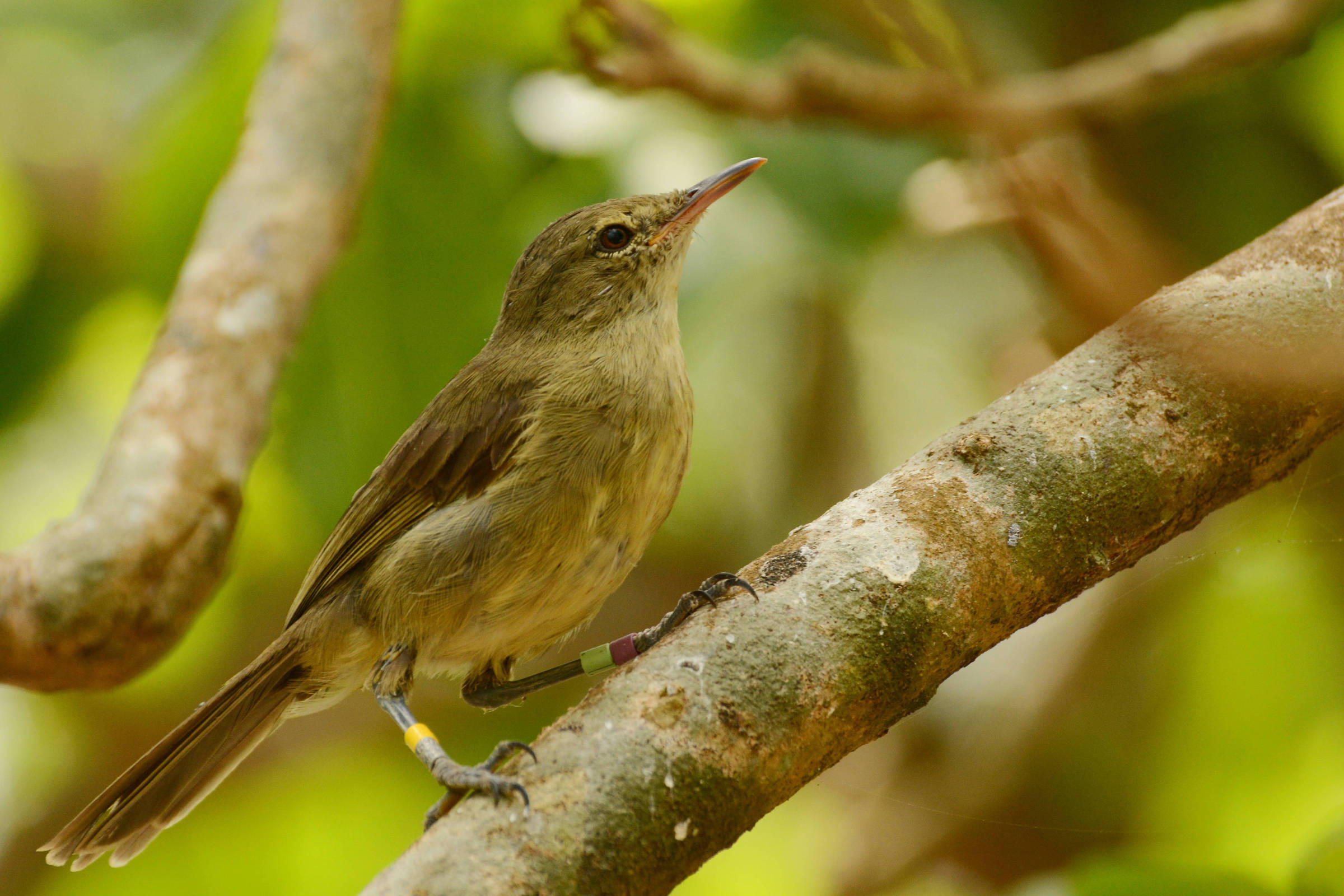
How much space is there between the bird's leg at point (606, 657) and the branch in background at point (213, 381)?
2.60 feet

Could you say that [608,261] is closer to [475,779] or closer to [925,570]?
[925,570]

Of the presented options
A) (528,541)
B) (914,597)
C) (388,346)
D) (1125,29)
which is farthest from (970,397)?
(914,597)

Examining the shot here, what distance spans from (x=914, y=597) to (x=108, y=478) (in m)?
1.68

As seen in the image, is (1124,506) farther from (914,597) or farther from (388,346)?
(388,346)

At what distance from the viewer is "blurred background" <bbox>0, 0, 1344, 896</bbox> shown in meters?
3.70

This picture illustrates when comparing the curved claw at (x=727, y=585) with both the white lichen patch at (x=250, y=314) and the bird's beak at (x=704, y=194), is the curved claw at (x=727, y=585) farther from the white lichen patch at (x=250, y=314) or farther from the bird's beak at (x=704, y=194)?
the white lichen patch at (x=250, y=314)

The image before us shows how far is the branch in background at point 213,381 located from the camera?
2.27 meters

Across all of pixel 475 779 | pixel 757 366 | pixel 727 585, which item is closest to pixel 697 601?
pixel 727 585

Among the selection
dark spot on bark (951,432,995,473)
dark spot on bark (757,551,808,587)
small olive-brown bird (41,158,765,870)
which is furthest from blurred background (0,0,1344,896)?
dark spot on bark (757,551,808,587)

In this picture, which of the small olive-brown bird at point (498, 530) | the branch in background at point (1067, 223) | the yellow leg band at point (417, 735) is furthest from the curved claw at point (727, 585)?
the branch in background at point (1067, 223)

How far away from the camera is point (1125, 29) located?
456 cm

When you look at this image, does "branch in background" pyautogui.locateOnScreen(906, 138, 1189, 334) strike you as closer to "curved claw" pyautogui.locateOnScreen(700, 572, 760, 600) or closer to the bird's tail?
"curved claw" pyautogui.locateOnScreen(700, 572, 760, 600)

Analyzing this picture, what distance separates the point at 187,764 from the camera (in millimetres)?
2936

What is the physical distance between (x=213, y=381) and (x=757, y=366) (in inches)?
99.4
